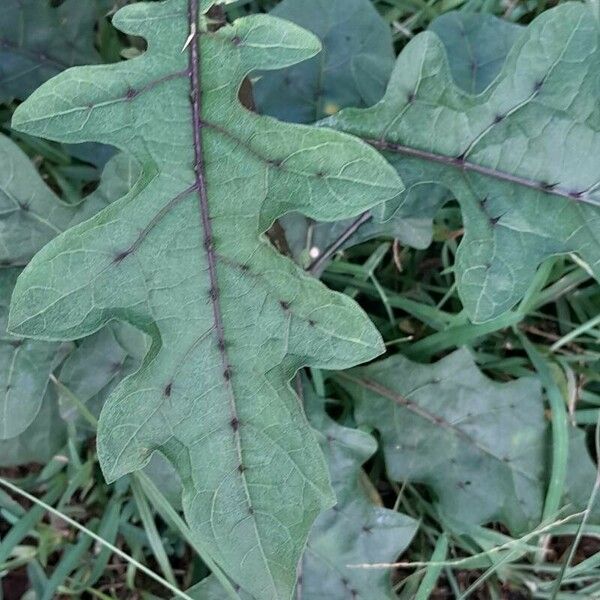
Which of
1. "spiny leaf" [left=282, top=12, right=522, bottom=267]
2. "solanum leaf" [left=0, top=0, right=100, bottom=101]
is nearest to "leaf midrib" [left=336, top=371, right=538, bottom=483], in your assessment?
"spiny leaf" [left=282, top=12, right=522, bottom=267]

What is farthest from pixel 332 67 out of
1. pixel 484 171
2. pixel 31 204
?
pixel 31 204

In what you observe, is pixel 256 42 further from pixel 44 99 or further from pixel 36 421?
pixel 36 421

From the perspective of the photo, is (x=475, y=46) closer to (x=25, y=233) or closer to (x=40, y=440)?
(x=25, y=233)

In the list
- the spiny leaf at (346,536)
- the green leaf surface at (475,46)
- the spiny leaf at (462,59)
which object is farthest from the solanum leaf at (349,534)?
the green leaf surface at (475,46)

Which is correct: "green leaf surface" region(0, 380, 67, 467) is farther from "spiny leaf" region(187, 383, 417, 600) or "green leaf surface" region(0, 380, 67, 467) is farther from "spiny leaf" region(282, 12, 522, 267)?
"spiny leaf" region(282, 12, 522, 267)

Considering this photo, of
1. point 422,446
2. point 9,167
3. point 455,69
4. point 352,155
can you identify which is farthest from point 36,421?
point 455,69
